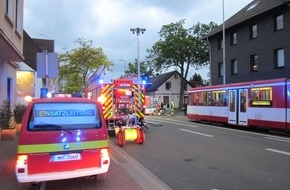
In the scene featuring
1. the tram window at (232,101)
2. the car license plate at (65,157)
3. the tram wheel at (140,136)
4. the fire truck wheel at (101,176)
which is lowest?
the fire truck wheel at (101,176)

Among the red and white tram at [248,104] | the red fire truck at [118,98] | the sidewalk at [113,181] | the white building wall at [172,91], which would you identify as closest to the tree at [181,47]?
the white building wall at [172,91]

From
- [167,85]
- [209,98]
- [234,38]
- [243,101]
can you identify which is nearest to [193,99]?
[209,98]

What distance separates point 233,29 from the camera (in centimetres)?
3672

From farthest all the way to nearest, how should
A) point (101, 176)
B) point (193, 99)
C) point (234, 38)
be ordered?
point (234, 38) < point (193, 99) < point (101, 176)

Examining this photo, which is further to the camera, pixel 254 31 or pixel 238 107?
pixel 254 31

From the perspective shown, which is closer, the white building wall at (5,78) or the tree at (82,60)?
the white building wall at (5,78)

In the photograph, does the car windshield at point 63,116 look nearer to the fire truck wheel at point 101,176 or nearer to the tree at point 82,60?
the fire truck wheel at point 101,176

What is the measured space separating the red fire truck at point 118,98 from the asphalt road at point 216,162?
313cm

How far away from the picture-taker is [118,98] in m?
19.8

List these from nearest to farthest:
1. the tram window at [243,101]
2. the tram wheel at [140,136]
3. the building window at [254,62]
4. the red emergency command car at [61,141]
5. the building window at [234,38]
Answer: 1. the red emergency command car at [61,141]
2. the tram wheel at [140,136]
3. the tram window at [243,101]
4. the building window at [254,62]
5. the building window at [234,38]

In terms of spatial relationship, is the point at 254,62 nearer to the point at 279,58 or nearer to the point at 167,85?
the point at 279,58

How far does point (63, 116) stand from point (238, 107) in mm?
17158

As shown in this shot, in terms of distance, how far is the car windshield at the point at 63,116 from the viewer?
7359mm

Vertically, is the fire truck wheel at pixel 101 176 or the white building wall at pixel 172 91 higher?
the white building wall at pixel 172 91
